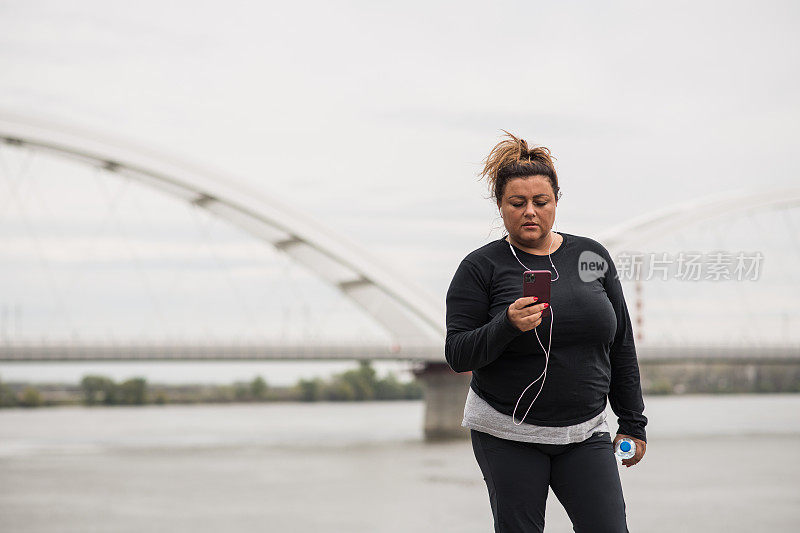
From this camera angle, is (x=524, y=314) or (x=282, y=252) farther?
(x=282, y=252)

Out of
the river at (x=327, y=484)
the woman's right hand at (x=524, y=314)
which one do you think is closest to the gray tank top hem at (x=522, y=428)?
the woman's right hand at (x=524, y=314)

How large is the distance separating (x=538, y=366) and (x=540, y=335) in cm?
8

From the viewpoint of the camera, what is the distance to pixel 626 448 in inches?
112

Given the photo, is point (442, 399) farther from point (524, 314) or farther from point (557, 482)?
point (524, 314)

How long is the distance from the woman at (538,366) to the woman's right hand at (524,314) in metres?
0.10

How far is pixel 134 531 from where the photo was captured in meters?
11.9

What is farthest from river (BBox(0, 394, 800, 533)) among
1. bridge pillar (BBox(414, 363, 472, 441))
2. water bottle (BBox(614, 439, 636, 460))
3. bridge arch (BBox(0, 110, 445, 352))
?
water bottle (BBox(614, 439, 636, 460))

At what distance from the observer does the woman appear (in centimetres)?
259

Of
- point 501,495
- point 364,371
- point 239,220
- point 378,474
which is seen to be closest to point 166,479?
point 378,474

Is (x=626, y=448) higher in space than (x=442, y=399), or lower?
higher

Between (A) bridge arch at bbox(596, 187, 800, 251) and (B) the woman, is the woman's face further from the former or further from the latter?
Result: (A) bridge arch at bbox(596, 187, 800, 251)

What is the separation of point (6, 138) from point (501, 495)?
28.9 metres

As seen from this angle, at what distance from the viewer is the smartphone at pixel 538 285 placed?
248 centimetres

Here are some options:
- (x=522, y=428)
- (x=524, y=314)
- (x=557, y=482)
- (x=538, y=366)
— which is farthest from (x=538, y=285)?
(x=557, y=482)
